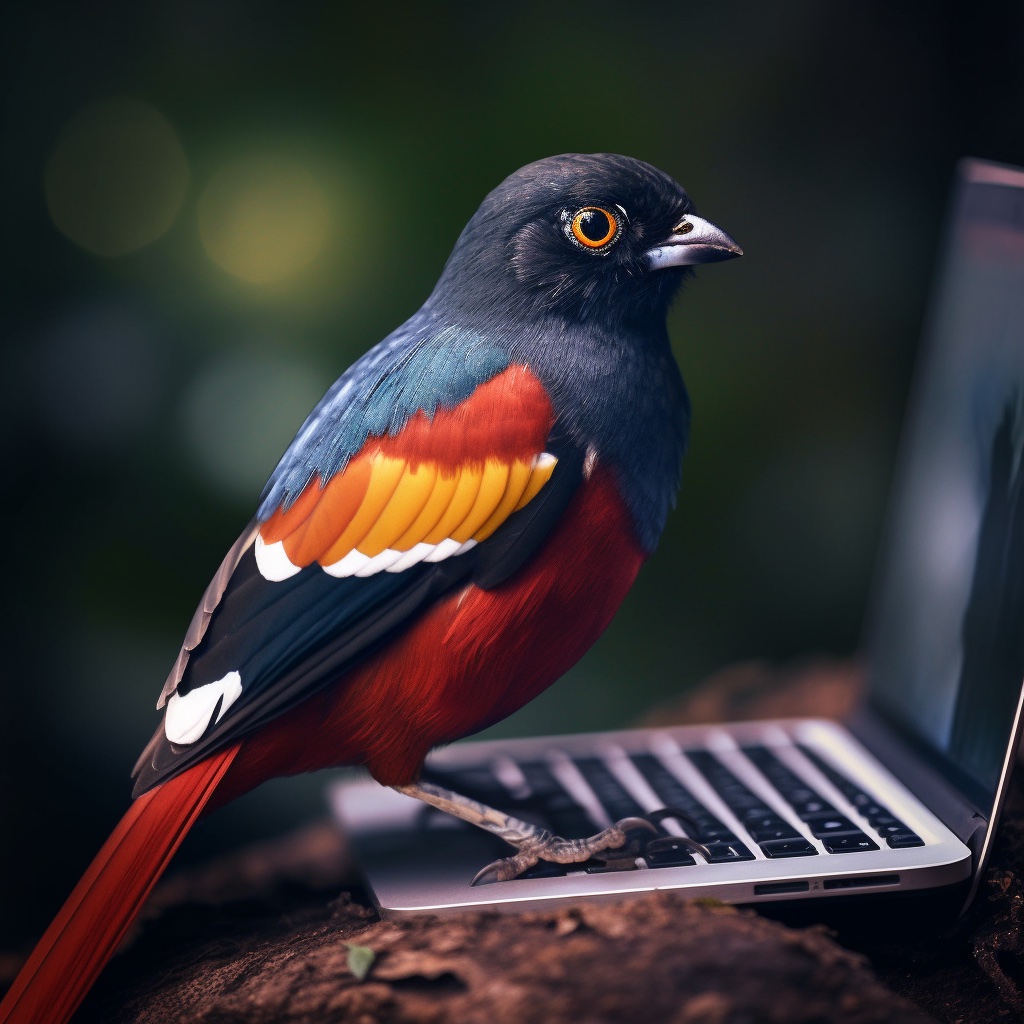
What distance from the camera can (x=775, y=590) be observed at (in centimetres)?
199

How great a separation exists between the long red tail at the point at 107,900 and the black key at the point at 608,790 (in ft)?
1.72

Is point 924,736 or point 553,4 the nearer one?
point 924,736

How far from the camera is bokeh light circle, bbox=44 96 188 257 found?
5.00 feet

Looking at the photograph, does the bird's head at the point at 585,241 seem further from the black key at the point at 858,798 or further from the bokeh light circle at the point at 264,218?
the black key at the point at 858,798

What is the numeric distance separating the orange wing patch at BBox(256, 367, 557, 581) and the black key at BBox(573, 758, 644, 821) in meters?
0.47

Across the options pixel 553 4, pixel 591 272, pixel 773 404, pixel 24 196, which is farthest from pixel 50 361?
pixel 773 404

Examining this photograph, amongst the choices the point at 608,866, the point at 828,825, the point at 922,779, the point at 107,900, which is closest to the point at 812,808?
the point at 828,825

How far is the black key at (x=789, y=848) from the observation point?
1.24m

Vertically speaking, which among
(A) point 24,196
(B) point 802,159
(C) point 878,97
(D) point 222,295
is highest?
(C) point 878,97

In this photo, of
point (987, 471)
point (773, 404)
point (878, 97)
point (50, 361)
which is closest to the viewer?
point (987, 471)

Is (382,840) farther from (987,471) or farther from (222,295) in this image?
(987,471)

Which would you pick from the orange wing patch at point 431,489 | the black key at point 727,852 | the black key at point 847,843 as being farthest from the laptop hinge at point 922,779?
the orange wing patch at point 431,489

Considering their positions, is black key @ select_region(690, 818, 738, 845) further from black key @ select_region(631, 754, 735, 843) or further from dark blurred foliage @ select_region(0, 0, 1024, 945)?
dark blurred foliage @ select_region(0, 0, 1024, 945)

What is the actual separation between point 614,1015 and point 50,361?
1170 mm
